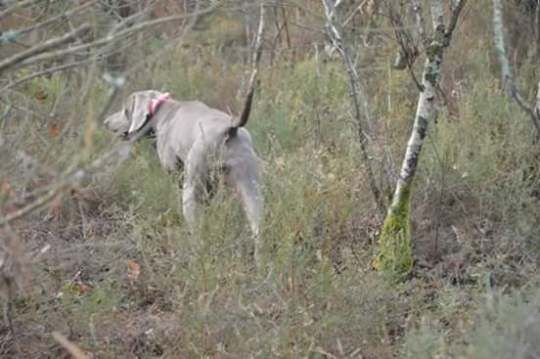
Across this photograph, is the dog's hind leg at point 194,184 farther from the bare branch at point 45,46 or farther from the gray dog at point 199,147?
the bare branch at point 45,46

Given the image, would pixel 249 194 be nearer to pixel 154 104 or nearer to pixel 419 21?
pixel 419 21

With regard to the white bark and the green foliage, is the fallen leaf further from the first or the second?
the green foliage

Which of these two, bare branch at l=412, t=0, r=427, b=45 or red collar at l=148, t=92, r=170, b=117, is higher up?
bare branch at l=412, t=0, r=427, b=45

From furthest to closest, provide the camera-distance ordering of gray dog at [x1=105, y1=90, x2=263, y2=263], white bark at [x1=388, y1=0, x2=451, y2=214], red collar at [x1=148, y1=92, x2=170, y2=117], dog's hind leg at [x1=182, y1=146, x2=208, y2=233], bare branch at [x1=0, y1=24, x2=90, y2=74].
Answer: red collar at [x1=148, y1=92, x2=170, y2=117] → gray dog at [x1=105, y1=90, x2=263, y2=263] → dog's hind leg at [x1=182, y1=146, x2=208, y2=233] → white bark at [x1=388, y1=0, x2=451, y2=214] → bare branch at [x1=0, y1=24, x2=90, y2=74]

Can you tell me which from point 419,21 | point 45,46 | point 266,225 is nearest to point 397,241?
point 266,225

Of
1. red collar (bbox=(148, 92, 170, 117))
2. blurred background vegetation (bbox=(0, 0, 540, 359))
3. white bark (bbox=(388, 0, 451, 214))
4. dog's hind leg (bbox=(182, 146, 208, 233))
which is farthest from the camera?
red collar (bbox=(148, 92, 170, 117))

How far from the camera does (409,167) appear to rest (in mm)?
4855

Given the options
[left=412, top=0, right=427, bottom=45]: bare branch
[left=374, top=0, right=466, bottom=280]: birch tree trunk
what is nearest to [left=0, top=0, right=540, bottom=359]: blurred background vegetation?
[left=374, top=0, right=466, bottom=280]: birch tree trunk

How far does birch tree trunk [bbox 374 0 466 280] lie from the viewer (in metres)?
4.71

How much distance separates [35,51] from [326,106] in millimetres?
4709

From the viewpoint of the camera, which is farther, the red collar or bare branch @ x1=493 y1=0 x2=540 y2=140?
the red collar

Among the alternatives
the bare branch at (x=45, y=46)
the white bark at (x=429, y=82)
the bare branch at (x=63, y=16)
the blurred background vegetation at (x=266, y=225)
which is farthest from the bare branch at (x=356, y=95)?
the bare branch at (x=45, y=46)

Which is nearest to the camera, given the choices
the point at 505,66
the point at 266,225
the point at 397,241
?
the point at 505,66

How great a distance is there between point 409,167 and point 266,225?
2.50 feet
